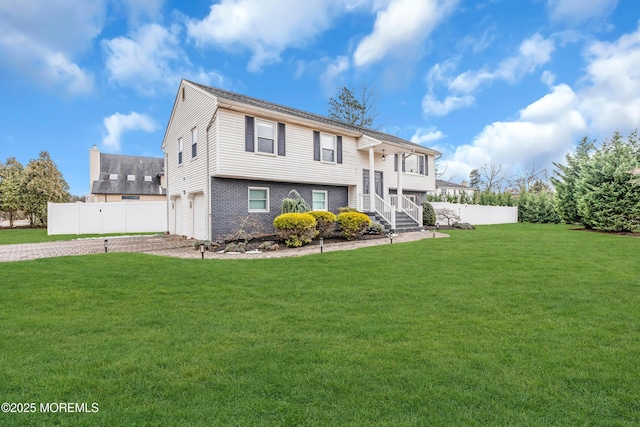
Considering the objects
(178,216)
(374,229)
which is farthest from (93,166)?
(374,229)

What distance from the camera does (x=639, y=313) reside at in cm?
419

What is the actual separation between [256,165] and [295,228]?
10.7 ft

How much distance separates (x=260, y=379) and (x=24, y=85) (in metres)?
22.4

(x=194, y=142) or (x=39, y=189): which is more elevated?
(x=194, y=142)

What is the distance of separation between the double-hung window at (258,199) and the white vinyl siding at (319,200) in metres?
2.54

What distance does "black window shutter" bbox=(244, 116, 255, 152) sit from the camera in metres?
12.4

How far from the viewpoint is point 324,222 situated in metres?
12.9

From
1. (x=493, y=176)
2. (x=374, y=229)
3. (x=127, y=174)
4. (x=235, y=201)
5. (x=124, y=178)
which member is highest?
(x=493, y=176)

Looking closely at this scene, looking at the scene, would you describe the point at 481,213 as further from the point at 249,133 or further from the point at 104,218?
the point at 104,218

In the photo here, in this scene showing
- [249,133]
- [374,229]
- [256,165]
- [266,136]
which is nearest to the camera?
[249,133]

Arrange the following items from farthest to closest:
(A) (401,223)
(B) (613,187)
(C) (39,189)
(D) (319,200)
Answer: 1. (C) (39,189)
2. (A) (401,223)
3. (D) (319,200)
4. (B) (613,187)

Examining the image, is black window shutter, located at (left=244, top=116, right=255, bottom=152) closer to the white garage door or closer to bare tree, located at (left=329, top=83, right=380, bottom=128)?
the white garage door

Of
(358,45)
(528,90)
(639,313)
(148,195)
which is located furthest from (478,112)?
(148,195)

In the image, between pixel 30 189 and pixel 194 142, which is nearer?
pixel 194 142
